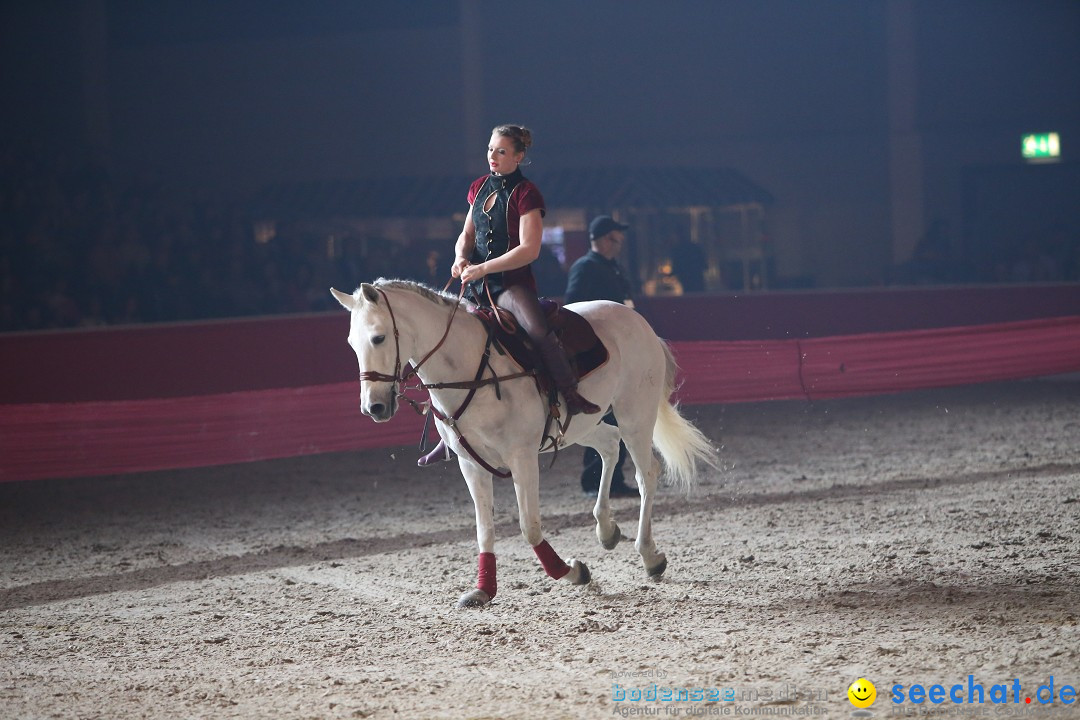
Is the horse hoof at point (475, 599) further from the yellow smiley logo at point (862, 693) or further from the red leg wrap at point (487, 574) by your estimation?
the yellow smiley logo at point (862, 693)

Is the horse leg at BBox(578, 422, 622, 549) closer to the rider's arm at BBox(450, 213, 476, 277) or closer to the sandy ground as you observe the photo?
the sandy ground

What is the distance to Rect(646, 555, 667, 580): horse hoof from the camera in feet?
19.3

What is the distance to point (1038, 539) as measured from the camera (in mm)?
6301

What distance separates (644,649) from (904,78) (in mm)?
18339

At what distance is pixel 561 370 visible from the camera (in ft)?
17.9

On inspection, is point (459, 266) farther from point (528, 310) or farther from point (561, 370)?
point (561, 370)

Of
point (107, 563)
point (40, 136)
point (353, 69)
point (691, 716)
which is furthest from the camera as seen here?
point (353, 69)

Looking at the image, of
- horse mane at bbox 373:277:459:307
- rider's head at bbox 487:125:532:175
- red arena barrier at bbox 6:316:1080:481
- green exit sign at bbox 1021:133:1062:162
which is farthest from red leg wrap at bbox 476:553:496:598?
green exit sign at bbox 1021:133:1062:162

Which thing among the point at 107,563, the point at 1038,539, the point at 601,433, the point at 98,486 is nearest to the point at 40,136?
the point at 98,486

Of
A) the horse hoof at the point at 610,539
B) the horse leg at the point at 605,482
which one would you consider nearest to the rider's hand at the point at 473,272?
the horse leg at the point at 605,482

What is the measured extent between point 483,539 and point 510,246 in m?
1.38

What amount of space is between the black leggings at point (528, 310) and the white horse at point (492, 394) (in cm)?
18

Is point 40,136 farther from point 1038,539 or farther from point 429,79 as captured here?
point 1038,539

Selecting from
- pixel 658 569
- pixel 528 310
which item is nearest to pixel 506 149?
pixel 528 310
